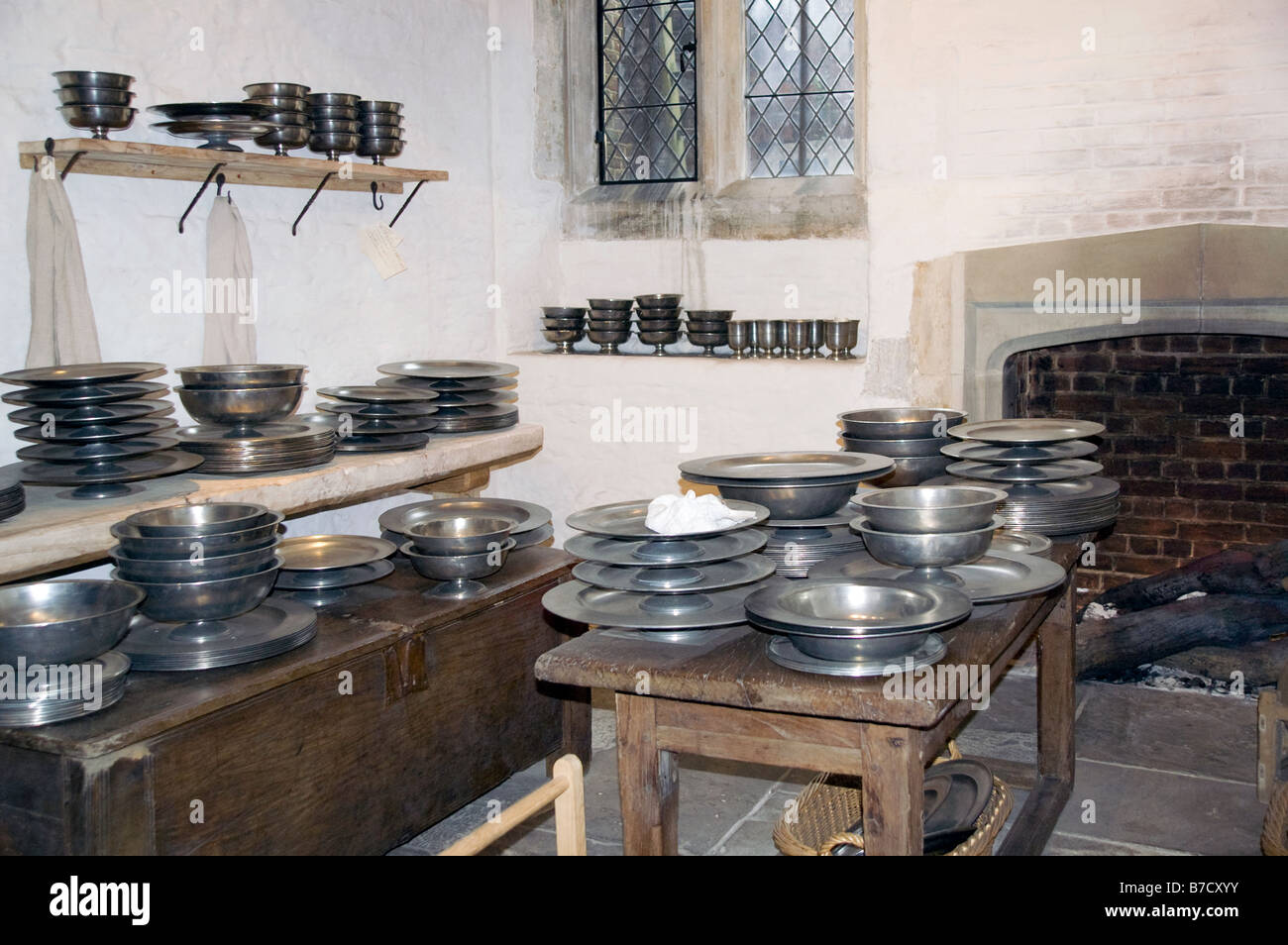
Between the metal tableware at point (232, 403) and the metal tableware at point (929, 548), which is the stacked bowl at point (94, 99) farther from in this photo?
the metal tableware at point (929, 548)

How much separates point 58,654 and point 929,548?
182 cm

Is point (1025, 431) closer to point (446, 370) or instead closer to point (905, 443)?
point (905, 443)

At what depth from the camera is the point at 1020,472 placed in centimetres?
351

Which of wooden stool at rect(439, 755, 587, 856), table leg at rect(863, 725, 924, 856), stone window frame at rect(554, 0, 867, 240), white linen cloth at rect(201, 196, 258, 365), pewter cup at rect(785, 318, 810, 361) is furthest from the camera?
stone window frame at rect(554, 0, 867, 240)

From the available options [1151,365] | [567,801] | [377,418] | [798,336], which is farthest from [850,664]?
[1151,365]

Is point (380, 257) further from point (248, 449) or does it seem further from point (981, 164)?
point (981, 164)

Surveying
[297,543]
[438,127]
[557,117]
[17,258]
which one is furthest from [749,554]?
[557,117]

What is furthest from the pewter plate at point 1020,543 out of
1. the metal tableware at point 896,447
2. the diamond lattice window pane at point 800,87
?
the diamond lattice window pane at point 800,87

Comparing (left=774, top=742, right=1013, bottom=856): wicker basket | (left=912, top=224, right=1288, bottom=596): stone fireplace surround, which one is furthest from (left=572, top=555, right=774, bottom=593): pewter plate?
(left=912, top=224, right=1288, bottom=596): stone fireplace surround

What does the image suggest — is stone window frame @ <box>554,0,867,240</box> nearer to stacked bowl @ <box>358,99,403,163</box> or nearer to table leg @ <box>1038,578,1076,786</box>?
stacked bowl @ <box>358,99,403,163</box>

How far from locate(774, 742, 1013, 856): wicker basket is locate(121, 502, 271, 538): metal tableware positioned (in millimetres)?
1565

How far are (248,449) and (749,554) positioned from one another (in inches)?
71.7

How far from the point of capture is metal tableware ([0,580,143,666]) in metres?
2.44

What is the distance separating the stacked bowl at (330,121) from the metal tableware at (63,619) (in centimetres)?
229
